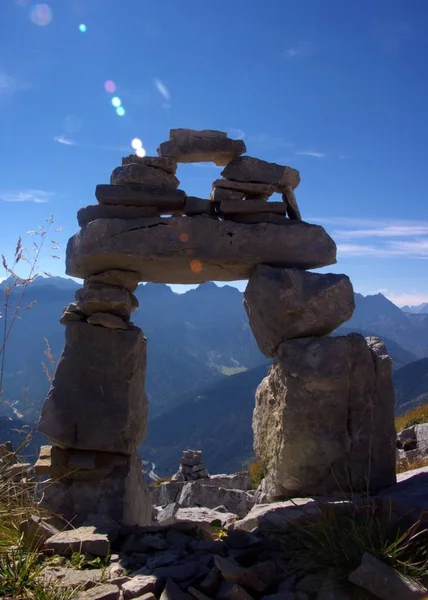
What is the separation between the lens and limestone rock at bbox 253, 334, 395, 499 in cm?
549

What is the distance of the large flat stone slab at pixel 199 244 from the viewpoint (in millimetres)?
6129

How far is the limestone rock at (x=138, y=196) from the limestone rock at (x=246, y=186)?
502mm

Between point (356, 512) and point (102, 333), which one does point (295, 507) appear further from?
point (102, 333)

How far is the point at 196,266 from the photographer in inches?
251

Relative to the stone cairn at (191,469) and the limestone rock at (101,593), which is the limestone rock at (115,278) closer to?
the limestone rock at (101,593)

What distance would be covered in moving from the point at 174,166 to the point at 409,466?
6.49m

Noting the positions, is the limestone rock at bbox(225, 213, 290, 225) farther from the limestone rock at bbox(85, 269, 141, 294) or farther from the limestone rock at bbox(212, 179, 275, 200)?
the limestone rock at bbox(85, 269, 141, 294)

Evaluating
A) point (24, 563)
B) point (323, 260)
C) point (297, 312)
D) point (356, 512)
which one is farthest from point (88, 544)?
point (323, 260)

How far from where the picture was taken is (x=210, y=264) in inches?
249

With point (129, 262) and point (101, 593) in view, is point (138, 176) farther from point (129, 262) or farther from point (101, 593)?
point (101, 593)

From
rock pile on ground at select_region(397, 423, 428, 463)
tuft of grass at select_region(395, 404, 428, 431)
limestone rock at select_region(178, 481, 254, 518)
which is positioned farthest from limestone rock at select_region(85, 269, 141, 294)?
tuft of grass at select_region(395, 404, 428, 431)

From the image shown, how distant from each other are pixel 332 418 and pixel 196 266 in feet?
8.06

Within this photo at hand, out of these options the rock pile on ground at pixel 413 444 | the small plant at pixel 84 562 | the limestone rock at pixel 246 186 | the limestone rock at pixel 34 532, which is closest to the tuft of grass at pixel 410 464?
the rock pile on ground at pixel 413 444

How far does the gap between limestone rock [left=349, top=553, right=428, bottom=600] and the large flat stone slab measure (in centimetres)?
381
